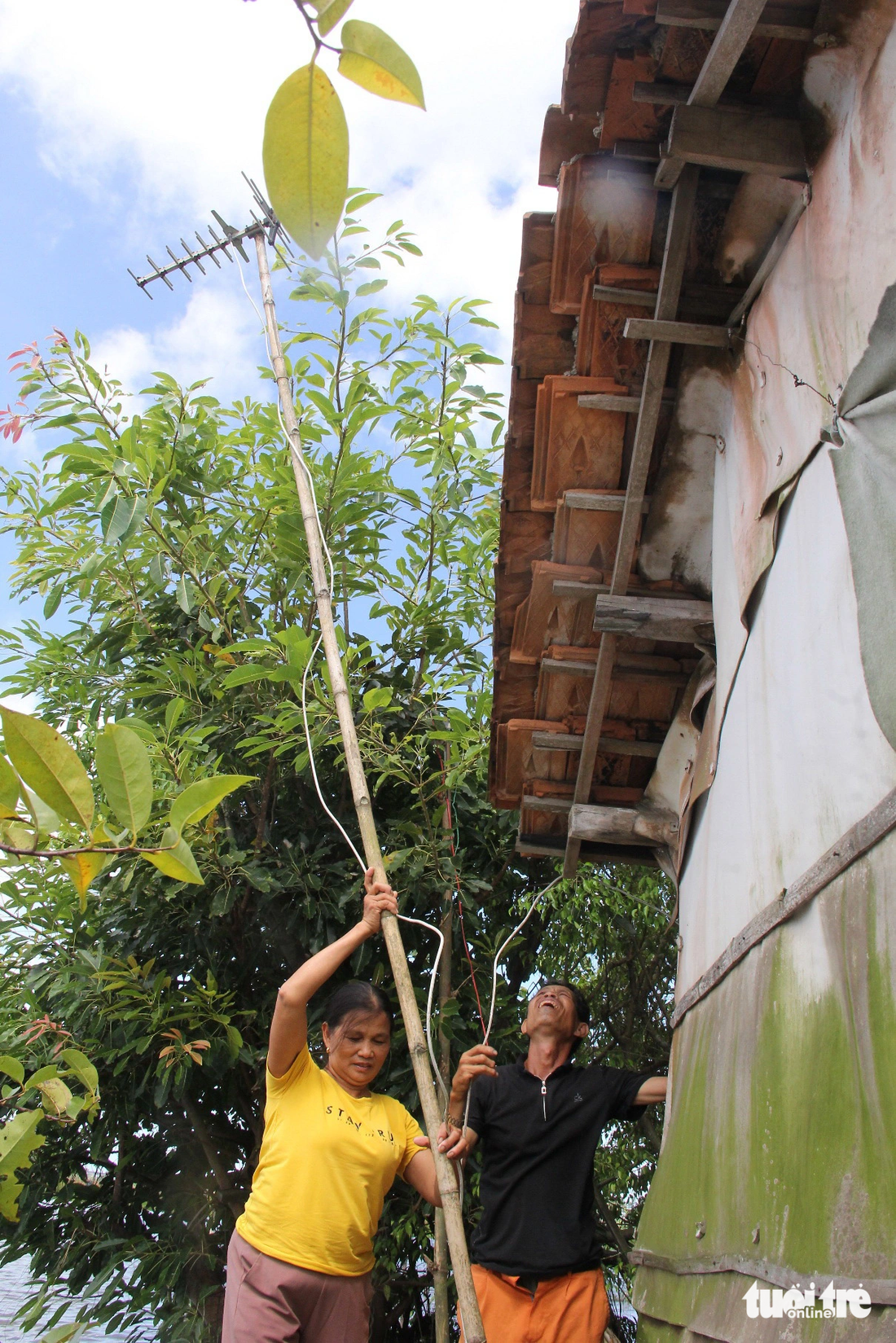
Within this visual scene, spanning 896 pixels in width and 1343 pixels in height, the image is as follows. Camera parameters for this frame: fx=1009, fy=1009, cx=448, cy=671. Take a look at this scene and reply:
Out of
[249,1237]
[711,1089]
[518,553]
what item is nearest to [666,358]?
[518,553]

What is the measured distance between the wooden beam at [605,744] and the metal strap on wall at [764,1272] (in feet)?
4.34

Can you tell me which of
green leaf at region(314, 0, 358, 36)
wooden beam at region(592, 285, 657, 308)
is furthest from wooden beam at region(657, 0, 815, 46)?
green leaf at region(314, 0, 358, 36)

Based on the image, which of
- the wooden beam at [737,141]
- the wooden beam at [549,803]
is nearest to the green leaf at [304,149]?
the wooden beam at [737,141]

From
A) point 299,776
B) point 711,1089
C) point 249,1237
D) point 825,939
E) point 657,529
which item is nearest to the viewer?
point 825,939

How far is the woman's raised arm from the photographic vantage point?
1.98 metres

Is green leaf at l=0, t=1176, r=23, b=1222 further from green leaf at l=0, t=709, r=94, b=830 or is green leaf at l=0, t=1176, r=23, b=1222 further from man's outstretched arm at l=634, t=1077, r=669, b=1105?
man's outstretched arm at l=634, t=1077, r=669, b=1105

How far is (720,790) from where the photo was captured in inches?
87.3

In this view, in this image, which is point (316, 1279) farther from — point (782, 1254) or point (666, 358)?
point (666, 358)

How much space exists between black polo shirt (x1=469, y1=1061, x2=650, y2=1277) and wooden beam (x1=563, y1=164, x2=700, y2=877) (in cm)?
90

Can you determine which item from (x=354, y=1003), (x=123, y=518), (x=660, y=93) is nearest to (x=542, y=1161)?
(x=354, y=1003)

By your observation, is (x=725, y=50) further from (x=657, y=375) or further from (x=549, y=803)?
(x=549, y=803)

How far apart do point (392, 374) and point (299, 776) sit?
5.75 feet

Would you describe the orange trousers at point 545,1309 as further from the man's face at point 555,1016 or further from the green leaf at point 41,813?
the green leaf at point 41,813

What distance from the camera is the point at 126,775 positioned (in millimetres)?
639
